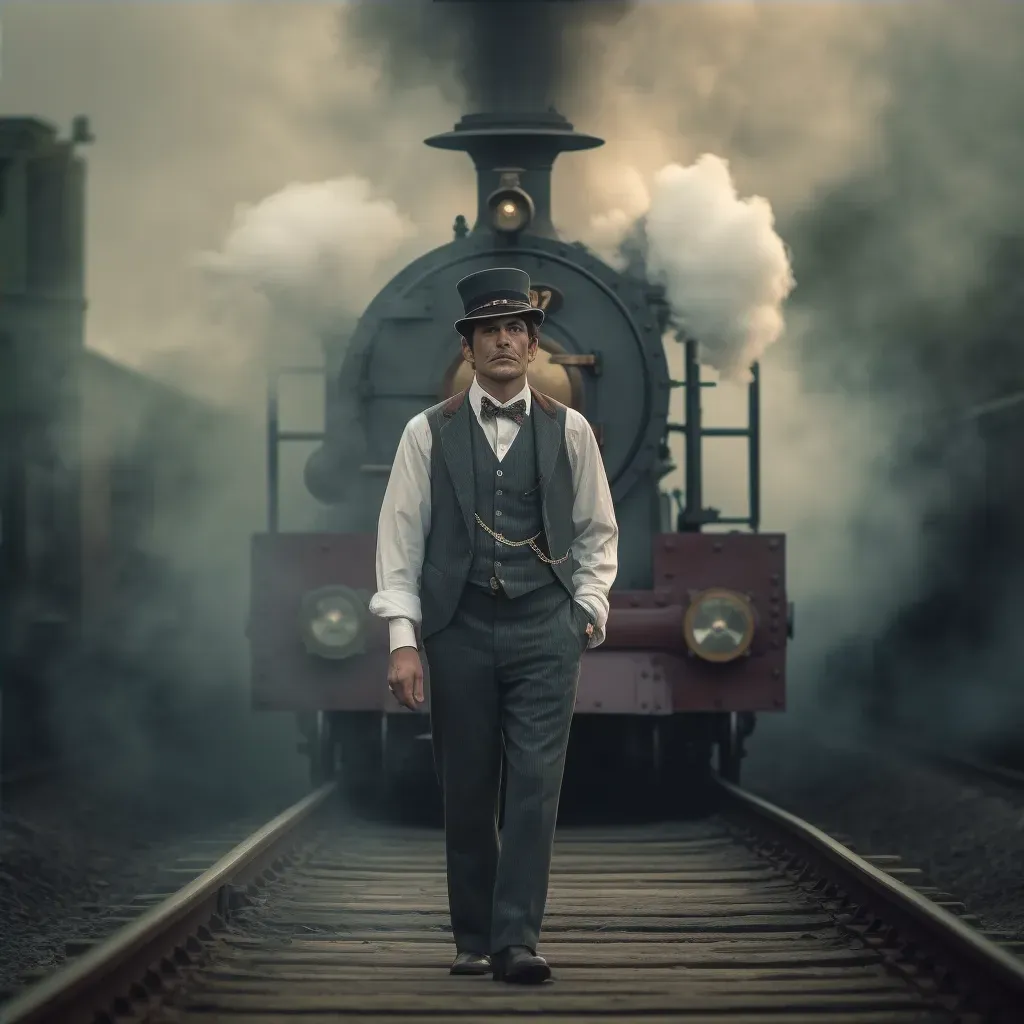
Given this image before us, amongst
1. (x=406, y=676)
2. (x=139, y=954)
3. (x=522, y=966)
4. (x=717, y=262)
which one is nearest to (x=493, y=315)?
(x=406, y=676)

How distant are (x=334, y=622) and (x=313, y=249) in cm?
198

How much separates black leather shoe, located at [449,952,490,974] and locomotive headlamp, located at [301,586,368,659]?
3024mm

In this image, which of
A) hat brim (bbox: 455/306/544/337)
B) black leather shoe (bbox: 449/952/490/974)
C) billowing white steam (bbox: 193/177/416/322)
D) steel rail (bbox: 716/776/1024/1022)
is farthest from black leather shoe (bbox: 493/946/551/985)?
billowing white steam (bbox: 193/177/416/322)

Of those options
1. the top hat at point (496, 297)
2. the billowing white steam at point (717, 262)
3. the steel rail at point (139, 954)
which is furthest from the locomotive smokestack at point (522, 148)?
the top hat at point (496, 297)

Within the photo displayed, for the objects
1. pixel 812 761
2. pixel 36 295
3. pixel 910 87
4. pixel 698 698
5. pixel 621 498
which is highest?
pixel 910 87

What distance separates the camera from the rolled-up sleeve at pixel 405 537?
4.05m

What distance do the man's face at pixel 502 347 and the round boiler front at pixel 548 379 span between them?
130 inches

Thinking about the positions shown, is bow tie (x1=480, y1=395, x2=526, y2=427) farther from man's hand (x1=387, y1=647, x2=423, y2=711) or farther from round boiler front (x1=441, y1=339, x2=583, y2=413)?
round boiler front (x1=441, y1=339, x2=583, y2=413)

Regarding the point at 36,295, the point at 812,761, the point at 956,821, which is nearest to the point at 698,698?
the point at 956,821

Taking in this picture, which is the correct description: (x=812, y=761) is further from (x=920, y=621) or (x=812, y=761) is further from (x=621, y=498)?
(x=621, y=498)

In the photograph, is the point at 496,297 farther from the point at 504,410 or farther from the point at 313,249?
the point at 313,249

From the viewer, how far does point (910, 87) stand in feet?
43.4

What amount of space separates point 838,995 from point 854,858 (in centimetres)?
135

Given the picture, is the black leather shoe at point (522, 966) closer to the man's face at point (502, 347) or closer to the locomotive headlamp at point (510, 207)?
the man's face at point (502, 347)
